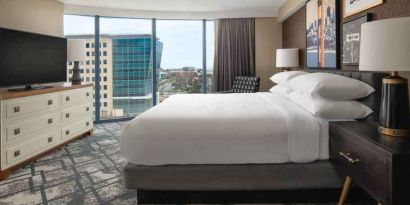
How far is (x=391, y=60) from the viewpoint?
145 cm

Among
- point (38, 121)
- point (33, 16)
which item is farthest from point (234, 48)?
point (38, 121)

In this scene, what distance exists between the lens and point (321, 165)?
6.70 feet

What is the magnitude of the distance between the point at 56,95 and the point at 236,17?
3.79 meters

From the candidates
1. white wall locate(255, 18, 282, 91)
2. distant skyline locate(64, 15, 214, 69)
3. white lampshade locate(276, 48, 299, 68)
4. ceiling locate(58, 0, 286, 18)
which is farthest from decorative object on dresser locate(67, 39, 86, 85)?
white wall locate(255, 18, 282, 91)

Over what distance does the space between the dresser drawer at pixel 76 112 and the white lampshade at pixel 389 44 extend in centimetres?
363

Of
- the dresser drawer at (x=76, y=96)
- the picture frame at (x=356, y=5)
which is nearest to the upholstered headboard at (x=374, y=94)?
the picture frame at (x=356, y=5)

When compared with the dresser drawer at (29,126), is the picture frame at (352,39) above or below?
above

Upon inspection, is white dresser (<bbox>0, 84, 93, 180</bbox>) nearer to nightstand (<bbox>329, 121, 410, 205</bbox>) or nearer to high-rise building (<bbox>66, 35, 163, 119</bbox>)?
high-rise building (<bbox>66, 35, 163, 119</bbox>)

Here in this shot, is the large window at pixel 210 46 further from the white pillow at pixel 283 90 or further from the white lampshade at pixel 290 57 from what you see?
the white pillow at pixel 283 90

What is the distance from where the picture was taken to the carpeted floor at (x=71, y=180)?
90.5 inches

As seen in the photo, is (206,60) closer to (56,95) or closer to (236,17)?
(236,17)

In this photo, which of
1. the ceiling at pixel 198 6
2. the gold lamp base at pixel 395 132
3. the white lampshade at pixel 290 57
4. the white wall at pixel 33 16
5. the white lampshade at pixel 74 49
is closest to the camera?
the gold lamp base at pixel 395 132

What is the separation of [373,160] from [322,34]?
246 centimetres

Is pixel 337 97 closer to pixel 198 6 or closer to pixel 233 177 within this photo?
pixel 233 177
